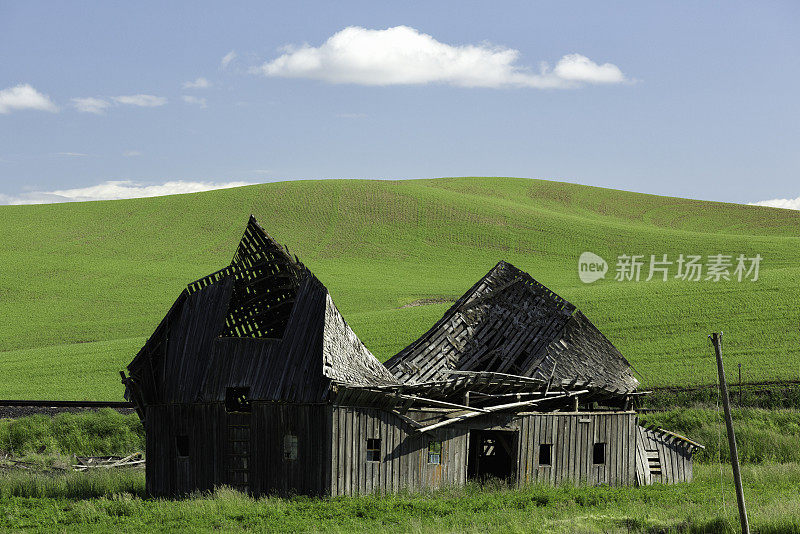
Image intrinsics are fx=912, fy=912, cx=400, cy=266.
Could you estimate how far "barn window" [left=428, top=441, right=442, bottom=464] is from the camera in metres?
24.5

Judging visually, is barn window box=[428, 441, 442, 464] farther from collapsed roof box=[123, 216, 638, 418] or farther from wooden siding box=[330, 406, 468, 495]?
collapsed roof box=[123, 216, 638, 418]

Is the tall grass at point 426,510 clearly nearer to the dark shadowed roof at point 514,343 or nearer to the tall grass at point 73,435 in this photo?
the dark shadowed roof at point 514,343

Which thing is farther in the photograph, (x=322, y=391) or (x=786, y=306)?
(x=786, y=306)

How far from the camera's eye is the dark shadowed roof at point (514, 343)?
29.0 m

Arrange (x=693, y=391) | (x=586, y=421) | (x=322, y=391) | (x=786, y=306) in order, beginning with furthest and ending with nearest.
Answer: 1. (x=786, y=306)
2. (x=693, y=391)
3. (x=586, y=421)
4. (x=322, y=391)

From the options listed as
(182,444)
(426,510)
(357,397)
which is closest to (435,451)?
(357,397)

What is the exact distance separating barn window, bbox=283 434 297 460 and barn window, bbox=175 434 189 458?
3.60 m

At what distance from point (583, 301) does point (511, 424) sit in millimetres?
39529

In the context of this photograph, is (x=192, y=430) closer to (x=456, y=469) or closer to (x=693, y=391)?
(x=456, y=469)

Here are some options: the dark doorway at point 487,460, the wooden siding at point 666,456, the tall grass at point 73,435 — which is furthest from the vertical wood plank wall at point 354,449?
the tall grass at point 73,435

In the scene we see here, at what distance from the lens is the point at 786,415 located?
35562mm

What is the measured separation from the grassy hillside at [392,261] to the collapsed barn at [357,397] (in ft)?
53.1

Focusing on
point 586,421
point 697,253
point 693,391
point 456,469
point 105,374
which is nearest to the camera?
point 456,469

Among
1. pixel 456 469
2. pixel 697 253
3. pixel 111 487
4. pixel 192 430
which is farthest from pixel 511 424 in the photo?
pixel 697 253
